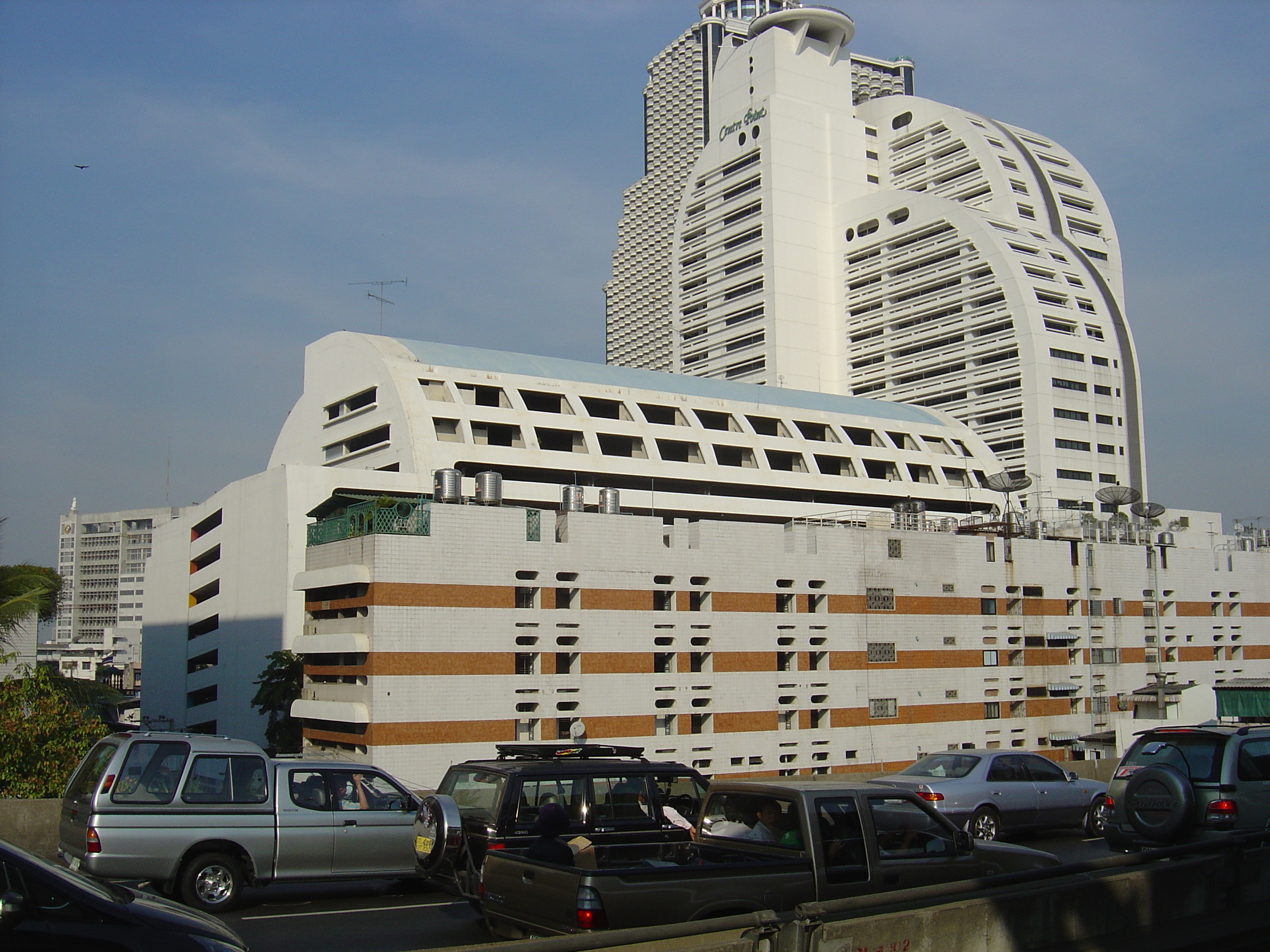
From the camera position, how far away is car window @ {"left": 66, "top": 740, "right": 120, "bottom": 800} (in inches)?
520

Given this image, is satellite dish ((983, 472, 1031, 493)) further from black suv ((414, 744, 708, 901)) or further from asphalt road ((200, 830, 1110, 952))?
asphalt road ((200, 830, 1110, 952))

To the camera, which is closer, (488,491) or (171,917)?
(171,917)

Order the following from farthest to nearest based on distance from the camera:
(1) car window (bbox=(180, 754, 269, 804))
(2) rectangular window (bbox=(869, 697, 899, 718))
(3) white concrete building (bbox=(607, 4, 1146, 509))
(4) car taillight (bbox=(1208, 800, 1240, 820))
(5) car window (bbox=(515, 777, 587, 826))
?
(3) white concrete building (bbox=(607, 4, 1146, 509)) < (2) rectangular window (bbox=(869, 697, 899, 718)) < (4) car taillight (bbox=(1208, 800, 1240, 820)) < (1) car window (bbox=(180, 754, 269, 804)) < (5) car window (bbox=(515, 777, 587, 826))

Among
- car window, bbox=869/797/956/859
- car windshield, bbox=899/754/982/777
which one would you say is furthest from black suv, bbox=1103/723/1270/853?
car window, bbox=869/797/956/859

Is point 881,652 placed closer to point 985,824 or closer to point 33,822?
point 985,824

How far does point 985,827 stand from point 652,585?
56.6 feet

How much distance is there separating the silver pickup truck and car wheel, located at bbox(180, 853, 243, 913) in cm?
1

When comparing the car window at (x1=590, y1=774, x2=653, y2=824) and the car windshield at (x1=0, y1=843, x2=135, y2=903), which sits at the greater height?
the car windshield at (x1=0, y1=843, x2=135, y2=903)

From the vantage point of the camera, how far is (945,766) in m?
20.4

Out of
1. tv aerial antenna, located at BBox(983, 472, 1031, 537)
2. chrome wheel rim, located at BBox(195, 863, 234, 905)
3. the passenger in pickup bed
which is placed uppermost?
tv aerial antenna, located at BBox(983, 472, 1031, 537)

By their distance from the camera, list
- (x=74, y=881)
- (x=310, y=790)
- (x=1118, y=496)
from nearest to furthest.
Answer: (x=74, y=881) < (x=310, y=790) < (x=1118, y=496)

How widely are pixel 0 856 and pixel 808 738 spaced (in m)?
33.3

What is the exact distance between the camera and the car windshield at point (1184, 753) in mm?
15133

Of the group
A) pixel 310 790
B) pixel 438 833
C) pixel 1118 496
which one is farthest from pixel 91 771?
pixel 1118 496
